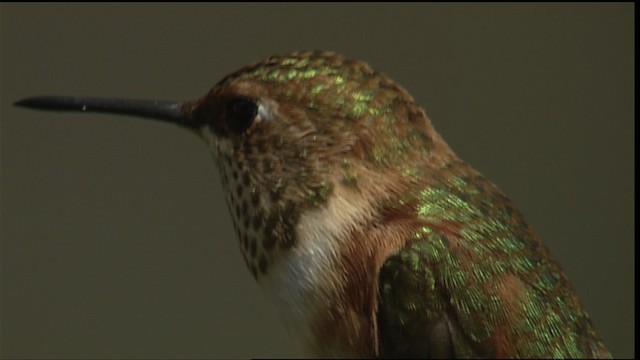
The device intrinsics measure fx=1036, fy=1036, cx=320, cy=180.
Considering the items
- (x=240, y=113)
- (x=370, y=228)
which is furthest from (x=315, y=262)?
(x=240, y=113)

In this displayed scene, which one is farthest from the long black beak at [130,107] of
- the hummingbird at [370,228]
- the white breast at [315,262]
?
the white breast at [315,262]

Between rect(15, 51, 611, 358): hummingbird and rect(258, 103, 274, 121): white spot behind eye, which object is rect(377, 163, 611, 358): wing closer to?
rect(15, 51, 611, 358): hummingbird

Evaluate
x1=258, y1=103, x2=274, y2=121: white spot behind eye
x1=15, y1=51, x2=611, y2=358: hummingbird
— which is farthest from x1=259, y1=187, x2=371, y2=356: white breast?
x1=258, y1=103, x2=274, y2=121: white spot behind eye

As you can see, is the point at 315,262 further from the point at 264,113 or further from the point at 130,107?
the point at 130,107

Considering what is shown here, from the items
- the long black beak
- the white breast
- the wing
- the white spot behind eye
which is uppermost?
the long black beak

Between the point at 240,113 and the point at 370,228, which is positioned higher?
the point at 240,113

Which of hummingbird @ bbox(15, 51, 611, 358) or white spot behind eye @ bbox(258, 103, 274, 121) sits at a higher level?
white spot behind eye @ bbox(258, 103, 274, 121)

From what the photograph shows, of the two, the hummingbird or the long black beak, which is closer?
the hummingbird
